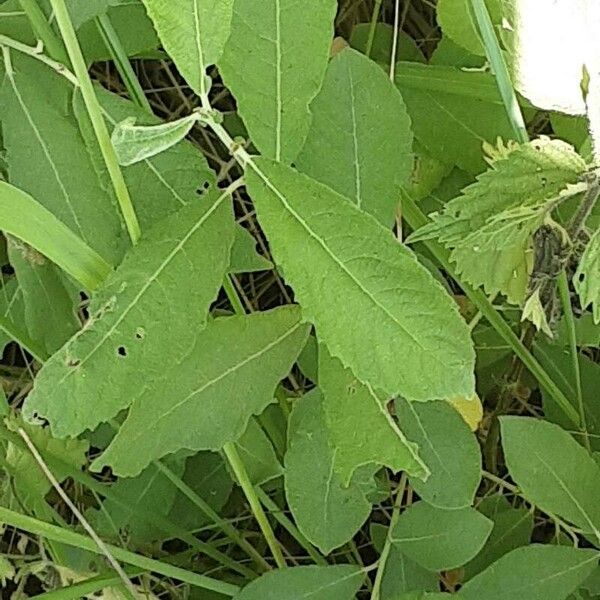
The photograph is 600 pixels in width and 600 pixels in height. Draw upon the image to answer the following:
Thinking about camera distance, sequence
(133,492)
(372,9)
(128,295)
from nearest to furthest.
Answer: (128,295), (133,492), (372,9)

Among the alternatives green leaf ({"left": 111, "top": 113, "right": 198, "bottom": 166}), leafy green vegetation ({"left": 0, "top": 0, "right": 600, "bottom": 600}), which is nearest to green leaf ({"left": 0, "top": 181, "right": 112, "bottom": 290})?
leafy green vegetation ({"left": 0, "top": 0, "right": 600, "bottom": 600})

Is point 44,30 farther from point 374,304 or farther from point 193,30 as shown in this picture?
point 374,304

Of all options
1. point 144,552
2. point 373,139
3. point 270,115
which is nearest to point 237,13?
point 270,115

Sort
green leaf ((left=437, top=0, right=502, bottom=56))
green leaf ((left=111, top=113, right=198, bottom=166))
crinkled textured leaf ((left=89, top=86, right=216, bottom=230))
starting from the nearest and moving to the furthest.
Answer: green leaf ((left=111, top=113, right=198, bottom=166)), crinkled textured leaf ((left=89, top=86, right=216, bottom=230)), green leaf ((left=437, top=0, right=502, bottom=56))

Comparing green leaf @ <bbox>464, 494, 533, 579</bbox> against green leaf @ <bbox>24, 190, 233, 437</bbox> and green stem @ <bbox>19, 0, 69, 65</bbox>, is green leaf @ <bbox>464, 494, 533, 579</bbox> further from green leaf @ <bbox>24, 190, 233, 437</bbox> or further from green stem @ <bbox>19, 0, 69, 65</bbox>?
green stem @ <bbox>19, 0, 69, 65</bbox>

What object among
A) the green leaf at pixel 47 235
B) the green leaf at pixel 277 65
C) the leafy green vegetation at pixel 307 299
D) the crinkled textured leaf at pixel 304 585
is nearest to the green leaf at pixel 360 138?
the leafy green vegetation at pixel 307 299

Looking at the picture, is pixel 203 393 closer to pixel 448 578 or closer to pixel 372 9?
pixel 448 578

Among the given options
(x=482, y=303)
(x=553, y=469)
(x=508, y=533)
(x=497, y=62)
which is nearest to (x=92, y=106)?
(x=497, y=62)
